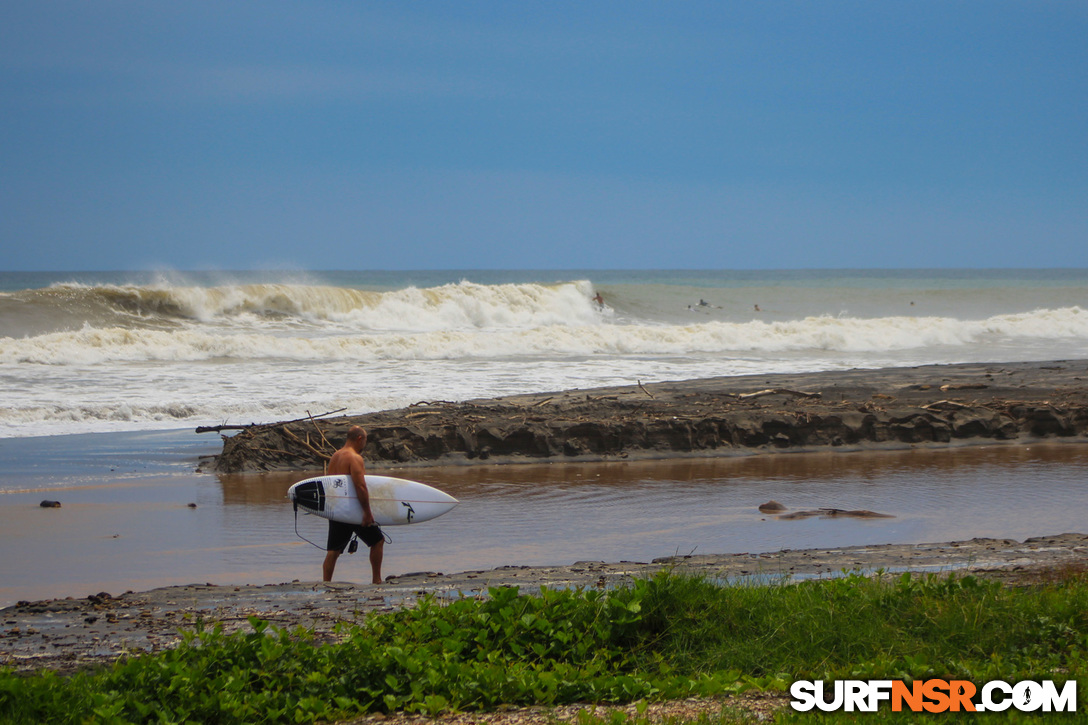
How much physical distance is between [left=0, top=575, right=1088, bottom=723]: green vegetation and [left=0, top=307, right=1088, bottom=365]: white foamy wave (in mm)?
21635

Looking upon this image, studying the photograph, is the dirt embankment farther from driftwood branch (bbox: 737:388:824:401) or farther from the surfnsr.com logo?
the surfnsr.com logo

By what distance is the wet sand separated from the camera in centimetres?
522

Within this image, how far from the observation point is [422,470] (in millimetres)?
11945

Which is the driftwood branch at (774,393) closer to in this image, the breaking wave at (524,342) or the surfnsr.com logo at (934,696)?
the surfnsr.com logo at (934,696)

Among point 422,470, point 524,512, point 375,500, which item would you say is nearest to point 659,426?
point 422,470

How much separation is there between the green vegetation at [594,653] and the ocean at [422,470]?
2594mm

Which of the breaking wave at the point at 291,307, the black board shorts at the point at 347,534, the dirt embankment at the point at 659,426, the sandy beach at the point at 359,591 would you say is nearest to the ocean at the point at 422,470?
the breaking wave at the point at 291,307

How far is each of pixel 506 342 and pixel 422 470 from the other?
17305mm

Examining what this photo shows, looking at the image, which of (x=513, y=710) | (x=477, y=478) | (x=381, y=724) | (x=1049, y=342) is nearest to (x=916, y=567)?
(x=513, y=710)

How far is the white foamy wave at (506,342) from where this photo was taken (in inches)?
1006

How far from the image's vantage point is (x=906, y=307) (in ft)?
204

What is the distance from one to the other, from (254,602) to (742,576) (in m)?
3.33

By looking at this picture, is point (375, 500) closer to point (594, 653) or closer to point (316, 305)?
point (594, 653)

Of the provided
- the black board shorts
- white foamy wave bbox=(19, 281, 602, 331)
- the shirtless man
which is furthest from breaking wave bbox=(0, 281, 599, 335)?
the black board shorts
